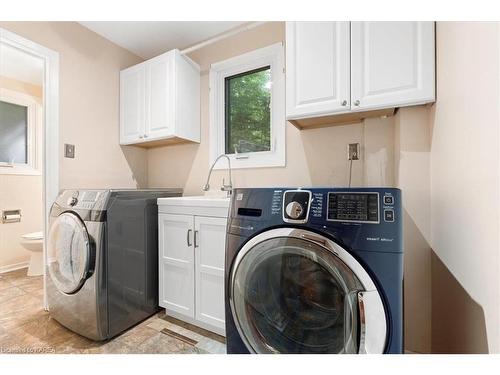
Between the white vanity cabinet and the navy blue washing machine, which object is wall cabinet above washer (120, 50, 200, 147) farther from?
the navy blue washing machine

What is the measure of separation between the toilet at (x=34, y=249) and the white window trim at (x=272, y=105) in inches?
81.8

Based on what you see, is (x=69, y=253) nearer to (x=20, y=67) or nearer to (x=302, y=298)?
(x=302, y=298)

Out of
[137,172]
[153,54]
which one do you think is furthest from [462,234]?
[153,54]

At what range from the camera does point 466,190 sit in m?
0.85

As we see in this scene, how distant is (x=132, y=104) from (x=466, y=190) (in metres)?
2.49

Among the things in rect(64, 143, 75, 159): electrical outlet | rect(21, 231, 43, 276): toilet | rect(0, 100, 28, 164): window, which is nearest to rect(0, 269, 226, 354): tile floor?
rect(21, 231, 43, 276): toilet

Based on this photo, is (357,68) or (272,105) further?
(272,105)

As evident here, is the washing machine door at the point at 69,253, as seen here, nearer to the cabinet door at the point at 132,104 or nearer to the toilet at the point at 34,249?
the cabinet door at the point at 132,104

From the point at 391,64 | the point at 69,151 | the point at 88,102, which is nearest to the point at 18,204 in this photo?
the point at 69,151

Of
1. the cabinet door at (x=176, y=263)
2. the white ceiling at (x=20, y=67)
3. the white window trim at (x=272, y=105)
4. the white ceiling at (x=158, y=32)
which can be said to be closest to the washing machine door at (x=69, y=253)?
the cabinet door at (x=176, y=263)

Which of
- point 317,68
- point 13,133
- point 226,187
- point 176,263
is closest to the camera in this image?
point 317,68
